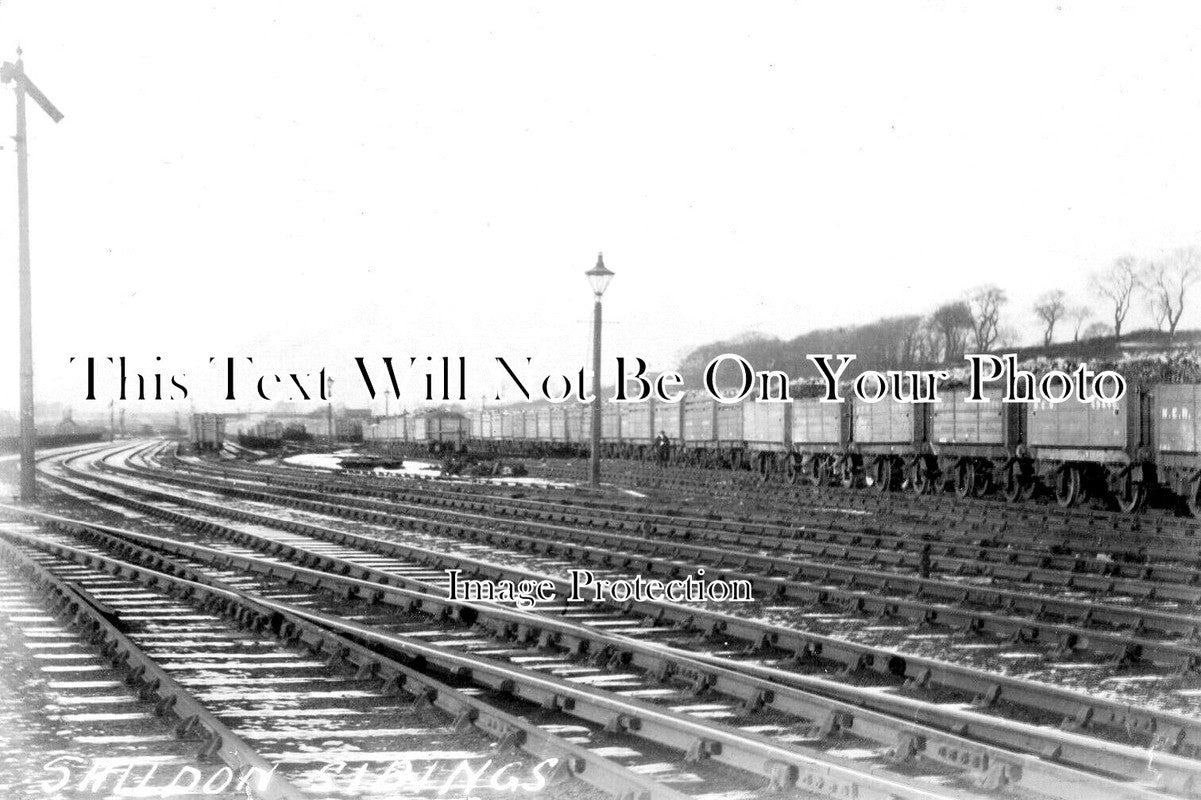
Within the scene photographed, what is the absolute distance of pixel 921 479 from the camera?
97.6 ft

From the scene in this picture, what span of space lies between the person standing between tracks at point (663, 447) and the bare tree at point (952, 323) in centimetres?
2198

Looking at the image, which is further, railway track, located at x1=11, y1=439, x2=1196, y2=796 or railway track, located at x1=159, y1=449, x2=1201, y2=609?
railway track, located at x1=159, y1=449, x2=1201, y2=609

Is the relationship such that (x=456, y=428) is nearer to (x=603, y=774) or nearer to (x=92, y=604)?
(x=92, y=604)

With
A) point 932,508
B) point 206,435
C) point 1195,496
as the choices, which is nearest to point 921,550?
point 1195,496

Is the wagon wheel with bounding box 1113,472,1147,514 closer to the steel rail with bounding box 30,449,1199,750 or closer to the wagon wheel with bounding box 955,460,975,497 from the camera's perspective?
the wagon wheel with bounding box 955,460,975,497

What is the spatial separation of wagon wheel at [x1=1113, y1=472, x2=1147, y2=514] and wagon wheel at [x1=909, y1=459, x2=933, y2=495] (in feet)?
21.2

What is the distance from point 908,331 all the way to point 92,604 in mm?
10708

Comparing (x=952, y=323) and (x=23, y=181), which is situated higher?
(x=23, y=181)

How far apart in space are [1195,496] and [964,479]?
777cm

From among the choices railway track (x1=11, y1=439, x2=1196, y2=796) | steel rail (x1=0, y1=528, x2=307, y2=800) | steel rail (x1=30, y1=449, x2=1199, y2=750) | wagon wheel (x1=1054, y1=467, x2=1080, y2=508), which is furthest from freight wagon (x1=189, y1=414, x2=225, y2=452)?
railway track (x1=11, y1=439, x2=1196, y2=796)

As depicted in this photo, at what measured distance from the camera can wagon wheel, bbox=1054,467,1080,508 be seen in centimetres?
2447

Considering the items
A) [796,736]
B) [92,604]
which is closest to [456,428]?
[92,604]

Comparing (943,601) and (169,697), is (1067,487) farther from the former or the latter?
(169,697)

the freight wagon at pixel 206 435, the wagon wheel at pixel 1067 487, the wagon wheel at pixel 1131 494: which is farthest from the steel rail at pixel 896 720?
the freight wagon at pixel 206 435
